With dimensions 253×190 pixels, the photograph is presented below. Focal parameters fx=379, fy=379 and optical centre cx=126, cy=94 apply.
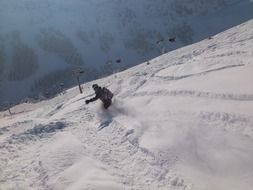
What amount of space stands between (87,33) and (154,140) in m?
118

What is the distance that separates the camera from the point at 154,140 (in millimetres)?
12125

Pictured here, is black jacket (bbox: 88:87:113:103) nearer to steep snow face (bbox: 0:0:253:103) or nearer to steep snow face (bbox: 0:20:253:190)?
steep snow face (bbox: 0:20:253:190)

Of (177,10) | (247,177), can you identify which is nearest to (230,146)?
(247,177)

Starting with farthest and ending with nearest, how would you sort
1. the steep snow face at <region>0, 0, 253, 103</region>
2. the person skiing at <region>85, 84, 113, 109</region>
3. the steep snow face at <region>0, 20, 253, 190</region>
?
the steep snow face at <region>0, 0, 253, 103</region> → the person skiing at <region>85, 84, 113, 109</region> → the steep snow face at <region>0, 20, 253, 190</region>

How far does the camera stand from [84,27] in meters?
129

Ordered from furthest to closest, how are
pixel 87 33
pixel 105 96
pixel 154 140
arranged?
pixel 87 33 → pixel 105 96 → pixel 154 140

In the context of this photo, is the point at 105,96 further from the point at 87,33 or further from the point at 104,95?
the point at 87,33

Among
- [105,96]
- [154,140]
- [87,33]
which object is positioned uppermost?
[87,33]

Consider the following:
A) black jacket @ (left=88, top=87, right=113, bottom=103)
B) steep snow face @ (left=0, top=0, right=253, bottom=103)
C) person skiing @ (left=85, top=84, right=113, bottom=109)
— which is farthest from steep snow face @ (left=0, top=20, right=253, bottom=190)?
steep snow face @ (left=0, top=0, right=253, bottom=103)

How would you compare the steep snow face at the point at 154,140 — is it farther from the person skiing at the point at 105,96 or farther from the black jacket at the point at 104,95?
the black jacket at the point at 104,95

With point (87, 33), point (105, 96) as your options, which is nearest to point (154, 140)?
point (105, 96)

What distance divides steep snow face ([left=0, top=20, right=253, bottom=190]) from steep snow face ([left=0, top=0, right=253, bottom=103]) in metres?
88.0

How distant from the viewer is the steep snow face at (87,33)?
114 metres

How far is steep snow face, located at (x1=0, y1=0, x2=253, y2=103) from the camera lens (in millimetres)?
114125
